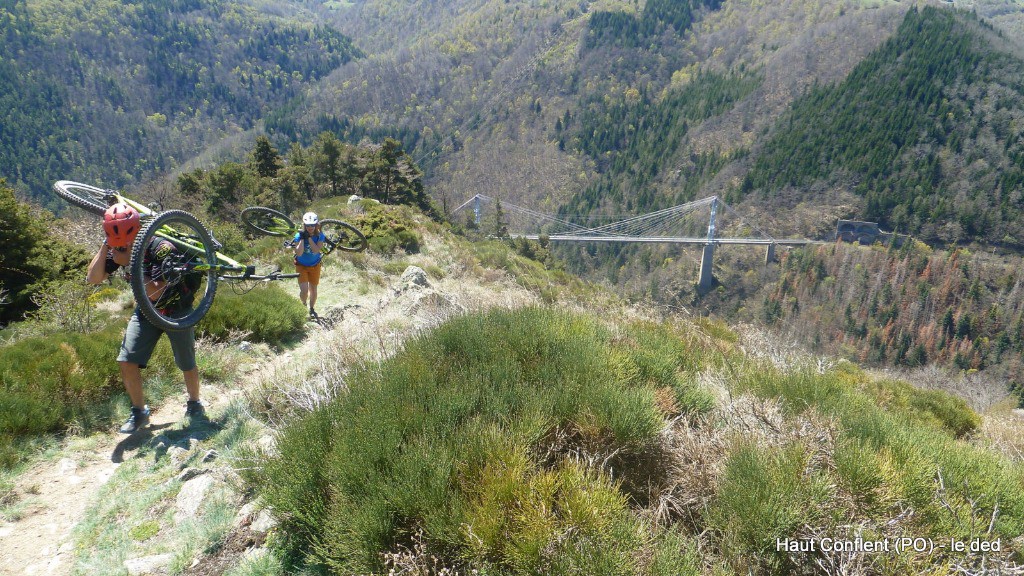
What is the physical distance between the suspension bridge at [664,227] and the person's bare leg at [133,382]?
267 feet

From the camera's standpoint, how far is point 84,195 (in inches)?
225

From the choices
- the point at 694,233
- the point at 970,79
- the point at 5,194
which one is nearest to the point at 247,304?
the point at 5,194

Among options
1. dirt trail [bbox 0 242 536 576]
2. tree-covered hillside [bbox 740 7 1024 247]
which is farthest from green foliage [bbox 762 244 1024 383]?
dirt trail [bbox 0 242 536 576]

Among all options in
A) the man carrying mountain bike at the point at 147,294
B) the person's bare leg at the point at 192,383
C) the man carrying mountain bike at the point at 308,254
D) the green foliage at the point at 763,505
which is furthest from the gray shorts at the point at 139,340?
the green foliage at the point at 763,505

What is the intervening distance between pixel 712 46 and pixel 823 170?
97927mm

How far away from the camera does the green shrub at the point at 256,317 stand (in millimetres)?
5890

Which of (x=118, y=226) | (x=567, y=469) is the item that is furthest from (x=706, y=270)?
(x=118, y=226)

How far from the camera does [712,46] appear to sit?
555 ft

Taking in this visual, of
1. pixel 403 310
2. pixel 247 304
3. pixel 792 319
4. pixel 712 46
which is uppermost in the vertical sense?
pixel 712 46

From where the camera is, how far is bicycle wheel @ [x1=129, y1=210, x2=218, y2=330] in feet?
11.7

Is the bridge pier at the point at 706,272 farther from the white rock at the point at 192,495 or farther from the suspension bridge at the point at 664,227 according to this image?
the white rock at the point at 192,495

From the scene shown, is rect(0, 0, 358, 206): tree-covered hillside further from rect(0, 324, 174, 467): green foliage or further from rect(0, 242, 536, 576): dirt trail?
rect(0, 242, 536, 576): dirt trail

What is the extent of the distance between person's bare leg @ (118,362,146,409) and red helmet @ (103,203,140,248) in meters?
1.02

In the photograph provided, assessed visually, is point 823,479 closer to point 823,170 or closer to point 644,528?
point 644,528
